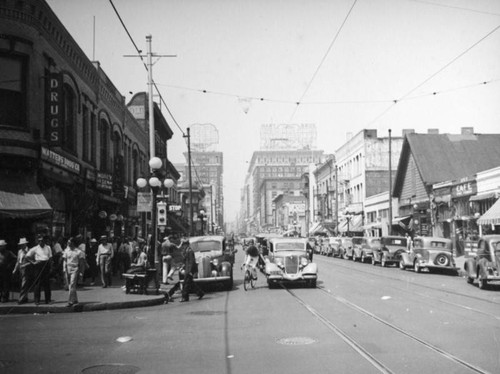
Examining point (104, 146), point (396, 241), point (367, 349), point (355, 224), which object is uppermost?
point (104, 146)

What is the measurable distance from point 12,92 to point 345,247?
30.2 metres

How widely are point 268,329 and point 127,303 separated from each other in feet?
18.4

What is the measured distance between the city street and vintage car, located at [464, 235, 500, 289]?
2164 millimetres

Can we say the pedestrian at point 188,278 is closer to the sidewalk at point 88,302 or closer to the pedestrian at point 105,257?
the sidewalk at point 88,302

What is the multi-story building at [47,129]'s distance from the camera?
17562 mm

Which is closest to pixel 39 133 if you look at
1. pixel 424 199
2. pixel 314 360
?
pixel 314 360

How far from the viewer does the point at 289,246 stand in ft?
70.4

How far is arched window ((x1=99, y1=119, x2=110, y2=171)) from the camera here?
2919 centimetres

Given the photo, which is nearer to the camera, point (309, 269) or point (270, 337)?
point (270, 337)

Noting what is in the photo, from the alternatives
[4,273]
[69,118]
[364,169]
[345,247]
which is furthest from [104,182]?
[364,169]

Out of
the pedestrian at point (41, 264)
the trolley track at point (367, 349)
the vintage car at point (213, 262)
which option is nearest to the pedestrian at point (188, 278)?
the vintage car at point (213, 262)

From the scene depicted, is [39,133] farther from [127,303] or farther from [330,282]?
[330,282]

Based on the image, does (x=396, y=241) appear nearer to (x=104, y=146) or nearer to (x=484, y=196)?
(x=484, y=196)

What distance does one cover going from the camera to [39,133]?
18328 mm
